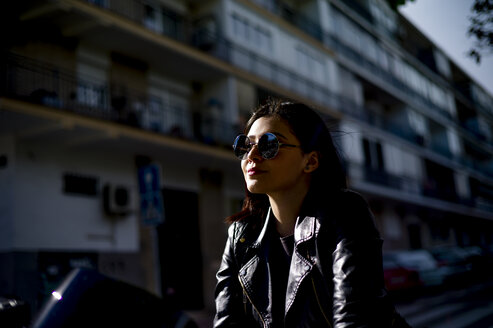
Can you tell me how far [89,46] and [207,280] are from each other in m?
7.66

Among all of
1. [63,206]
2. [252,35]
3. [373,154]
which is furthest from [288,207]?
[373,154]

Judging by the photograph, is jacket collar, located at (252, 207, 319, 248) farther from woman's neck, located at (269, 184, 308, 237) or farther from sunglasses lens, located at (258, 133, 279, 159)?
sunglasses lens, located at (258, 133, 279, 159)

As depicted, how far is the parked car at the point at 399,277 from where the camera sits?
558 inches

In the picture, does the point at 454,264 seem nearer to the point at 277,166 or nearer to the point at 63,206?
the point at 63,206

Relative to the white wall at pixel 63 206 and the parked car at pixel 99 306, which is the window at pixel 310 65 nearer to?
the white wall at pixel 63 206

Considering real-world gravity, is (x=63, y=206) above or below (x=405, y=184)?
below

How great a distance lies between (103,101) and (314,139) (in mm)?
12000

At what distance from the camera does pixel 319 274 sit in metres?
1.78

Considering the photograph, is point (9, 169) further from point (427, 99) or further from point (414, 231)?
point (427, 99)

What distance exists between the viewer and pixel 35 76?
38.8ft

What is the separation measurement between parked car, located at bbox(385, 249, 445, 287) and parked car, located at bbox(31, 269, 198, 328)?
13.7 meters

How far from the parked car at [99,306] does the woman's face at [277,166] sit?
2.27ft

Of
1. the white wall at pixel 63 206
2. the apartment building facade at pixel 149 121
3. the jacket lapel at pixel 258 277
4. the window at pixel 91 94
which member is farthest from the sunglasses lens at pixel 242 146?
the window at pixel 91 94

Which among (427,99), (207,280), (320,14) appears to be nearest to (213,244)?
(207,280)
